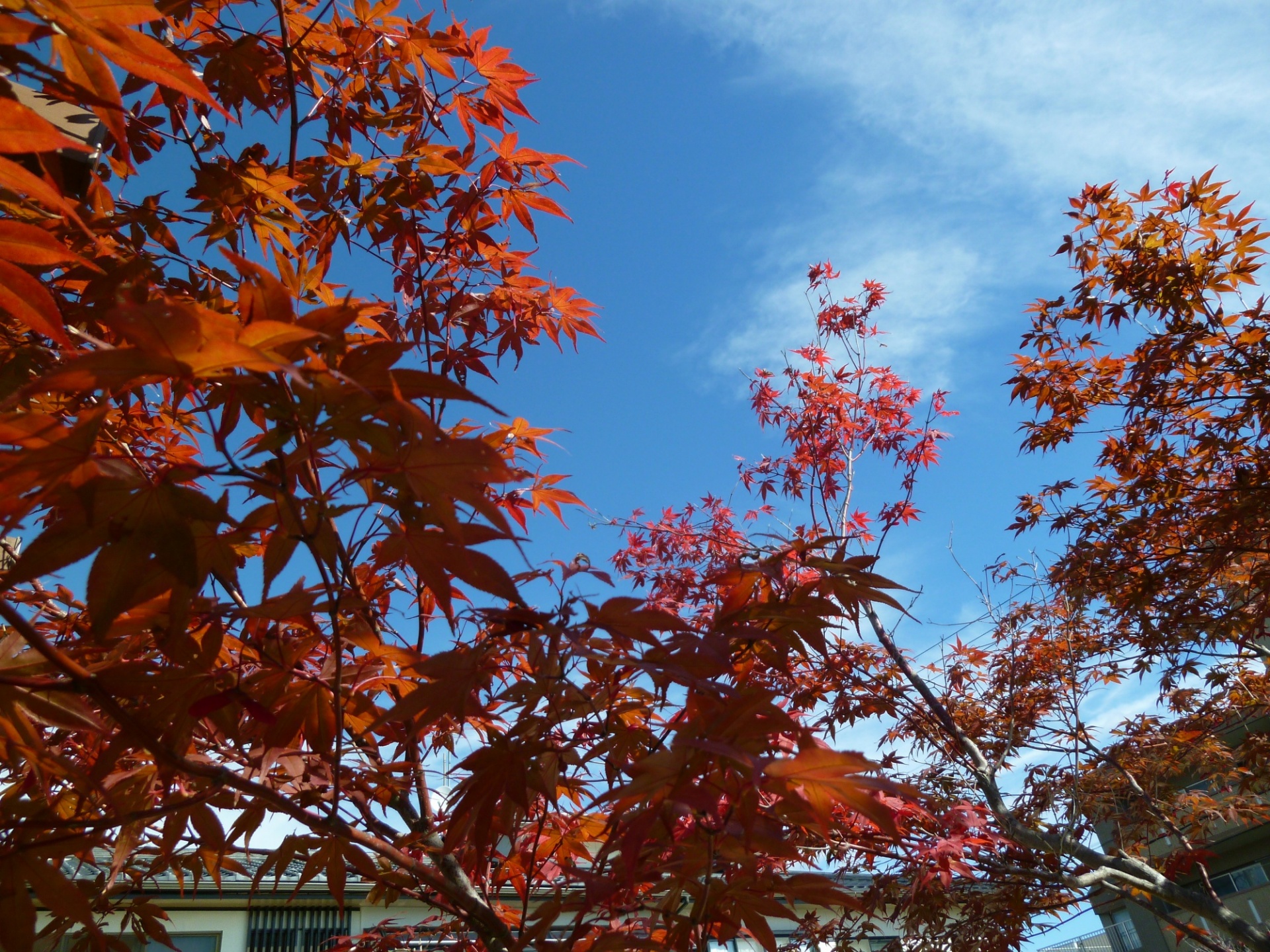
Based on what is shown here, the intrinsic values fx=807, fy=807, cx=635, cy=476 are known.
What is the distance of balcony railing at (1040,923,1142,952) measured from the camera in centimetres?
1570

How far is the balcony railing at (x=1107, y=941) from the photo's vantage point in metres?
15.7

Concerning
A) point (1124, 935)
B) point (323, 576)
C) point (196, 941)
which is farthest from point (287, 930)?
point (1124, 935)

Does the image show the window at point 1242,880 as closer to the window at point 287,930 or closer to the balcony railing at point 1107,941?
the balcony railing at point 1107,941

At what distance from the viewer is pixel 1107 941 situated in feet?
53.3

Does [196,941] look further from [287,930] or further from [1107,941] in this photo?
[1107,941]

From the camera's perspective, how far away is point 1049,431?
4.83 metres

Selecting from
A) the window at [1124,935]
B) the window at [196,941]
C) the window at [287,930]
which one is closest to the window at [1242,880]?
the window at [1124,935]

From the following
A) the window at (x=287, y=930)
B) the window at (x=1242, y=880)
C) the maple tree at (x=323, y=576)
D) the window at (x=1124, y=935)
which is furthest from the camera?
the window at (x=1124, y=935)

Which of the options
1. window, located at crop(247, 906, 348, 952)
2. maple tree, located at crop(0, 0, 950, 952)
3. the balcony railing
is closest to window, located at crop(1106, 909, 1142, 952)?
the balcony railing

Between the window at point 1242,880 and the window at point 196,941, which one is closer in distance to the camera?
the window at point 196,941

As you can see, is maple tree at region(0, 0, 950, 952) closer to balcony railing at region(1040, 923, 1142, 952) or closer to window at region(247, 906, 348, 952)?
window at region(247, 906, 348, 952)

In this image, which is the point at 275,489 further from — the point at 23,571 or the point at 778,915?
the point at 778,915

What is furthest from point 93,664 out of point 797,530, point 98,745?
point 797,530

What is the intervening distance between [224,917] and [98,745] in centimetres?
893
